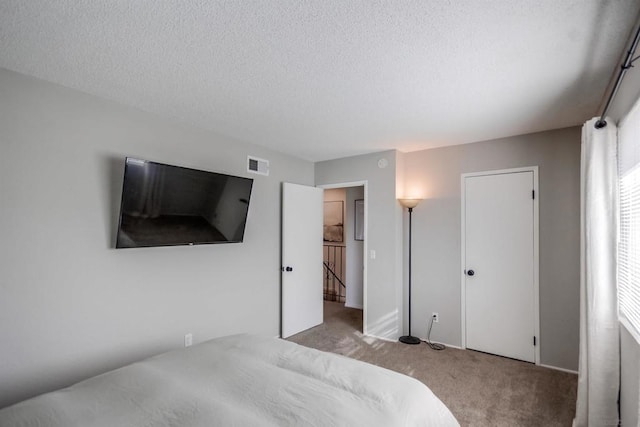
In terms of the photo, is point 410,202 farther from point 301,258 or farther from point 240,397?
point 240,397

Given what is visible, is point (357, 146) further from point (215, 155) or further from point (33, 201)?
point (33, 201)

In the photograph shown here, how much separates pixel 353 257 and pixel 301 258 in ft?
5.85

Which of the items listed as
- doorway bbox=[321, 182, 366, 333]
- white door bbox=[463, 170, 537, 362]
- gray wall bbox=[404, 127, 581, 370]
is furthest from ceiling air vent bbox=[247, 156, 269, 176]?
white door bbox=[463, 170, 537, 362]

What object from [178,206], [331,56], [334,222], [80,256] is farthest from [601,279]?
[334,222]

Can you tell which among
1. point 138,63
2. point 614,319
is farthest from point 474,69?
point 138,63

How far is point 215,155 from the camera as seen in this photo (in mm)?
3375

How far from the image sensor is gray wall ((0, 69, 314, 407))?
2.06 meters

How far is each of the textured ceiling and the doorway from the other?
301 centimetres

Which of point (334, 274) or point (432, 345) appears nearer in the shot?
point (432, 345)

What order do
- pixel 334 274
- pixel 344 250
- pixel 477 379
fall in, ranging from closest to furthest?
1. pixel 477 379
2. pixel 344 250
3. pixel 334 274

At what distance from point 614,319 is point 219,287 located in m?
3.24

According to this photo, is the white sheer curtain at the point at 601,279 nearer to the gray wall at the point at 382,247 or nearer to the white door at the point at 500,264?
the white door at the point at 500,264

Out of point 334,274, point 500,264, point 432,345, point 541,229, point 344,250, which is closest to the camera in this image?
point 541,229

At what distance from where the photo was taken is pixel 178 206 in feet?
9.34
